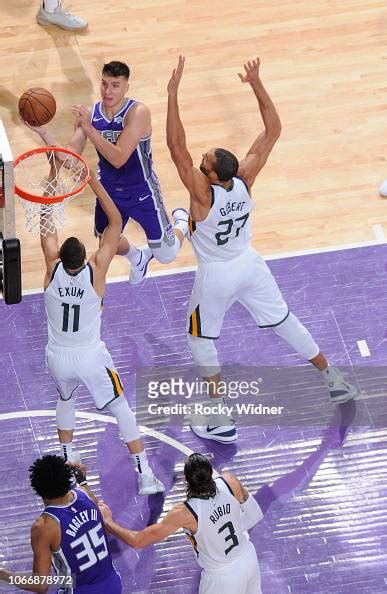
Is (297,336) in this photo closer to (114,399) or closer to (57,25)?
(114,399)

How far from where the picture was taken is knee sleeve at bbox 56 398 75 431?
8391 mm

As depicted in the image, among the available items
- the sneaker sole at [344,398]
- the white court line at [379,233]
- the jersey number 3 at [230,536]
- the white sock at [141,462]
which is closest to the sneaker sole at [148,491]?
the white sock at [141,462]

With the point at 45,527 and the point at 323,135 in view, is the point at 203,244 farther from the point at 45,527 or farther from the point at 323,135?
the point at 323,135

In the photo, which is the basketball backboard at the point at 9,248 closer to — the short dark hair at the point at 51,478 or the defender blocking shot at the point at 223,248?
the short dark hair at the point at 51,478

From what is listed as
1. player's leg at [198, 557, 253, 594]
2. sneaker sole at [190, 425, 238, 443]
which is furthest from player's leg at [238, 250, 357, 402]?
player's leg at [198, 557, 253, 594]

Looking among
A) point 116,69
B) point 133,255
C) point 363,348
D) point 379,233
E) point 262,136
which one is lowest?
point 363,348

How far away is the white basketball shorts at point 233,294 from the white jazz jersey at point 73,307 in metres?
0.87

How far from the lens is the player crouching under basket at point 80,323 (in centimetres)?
796

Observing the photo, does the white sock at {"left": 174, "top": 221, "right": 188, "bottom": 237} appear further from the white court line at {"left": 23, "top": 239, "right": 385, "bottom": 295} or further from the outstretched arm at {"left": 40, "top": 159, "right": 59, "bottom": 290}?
the outstretched arm at {"left": 40, "top": 159, "right": 59, "bottom": 290}

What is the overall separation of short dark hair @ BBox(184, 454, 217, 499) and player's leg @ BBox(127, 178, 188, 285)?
9.23ft

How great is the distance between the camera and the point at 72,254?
25.8 feet

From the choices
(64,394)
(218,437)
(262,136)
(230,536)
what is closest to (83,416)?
(64,394)

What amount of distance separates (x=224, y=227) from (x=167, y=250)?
1.36 meters

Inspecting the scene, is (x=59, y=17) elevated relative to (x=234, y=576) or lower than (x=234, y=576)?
elevated
